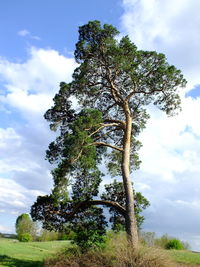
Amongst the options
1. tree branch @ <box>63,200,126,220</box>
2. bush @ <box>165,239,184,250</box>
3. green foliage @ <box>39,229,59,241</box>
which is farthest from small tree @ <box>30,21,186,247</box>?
green foliage @ <box>39,229,59,241</box>

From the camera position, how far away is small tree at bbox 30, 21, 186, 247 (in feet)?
51.2

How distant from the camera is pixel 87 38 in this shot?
17.2 metres

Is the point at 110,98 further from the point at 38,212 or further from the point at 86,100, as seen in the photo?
the point at 38,212

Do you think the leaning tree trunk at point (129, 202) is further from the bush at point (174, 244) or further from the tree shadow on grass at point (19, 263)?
the bush at point (174, 244)

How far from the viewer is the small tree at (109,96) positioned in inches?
614

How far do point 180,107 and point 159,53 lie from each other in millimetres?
3338

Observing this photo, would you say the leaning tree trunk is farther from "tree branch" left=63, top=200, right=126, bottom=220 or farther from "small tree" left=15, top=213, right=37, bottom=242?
"small tree" left=15, top=213, right=37, bottom=242

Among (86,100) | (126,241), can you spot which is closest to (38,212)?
(126,241)

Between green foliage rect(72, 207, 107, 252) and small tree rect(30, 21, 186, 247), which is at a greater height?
small tree rect(30, 21, 186, 247)

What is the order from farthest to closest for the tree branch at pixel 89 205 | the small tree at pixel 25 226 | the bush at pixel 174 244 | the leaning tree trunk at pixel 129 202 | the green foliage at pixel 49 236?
the small tree at pixel 25 226 → the green foliage at pixel 49 236 → the bush at pixel 174 244 → the tree branch at pixel 89 205 → the leaning tree trunk at pixel 129 202

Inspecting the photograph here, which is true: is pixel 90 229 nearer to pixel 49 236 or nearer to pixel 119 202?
pixel 119 202

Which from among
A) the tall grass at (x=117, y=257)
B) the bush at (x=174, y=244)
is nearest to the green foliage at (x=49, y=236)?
the bush at (x=174, y=244)

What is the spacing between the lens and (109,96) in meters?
18.1

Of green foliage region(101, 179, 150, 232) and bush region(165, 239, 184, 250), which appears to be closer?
green foliage region(101, 179, 150, 232)
